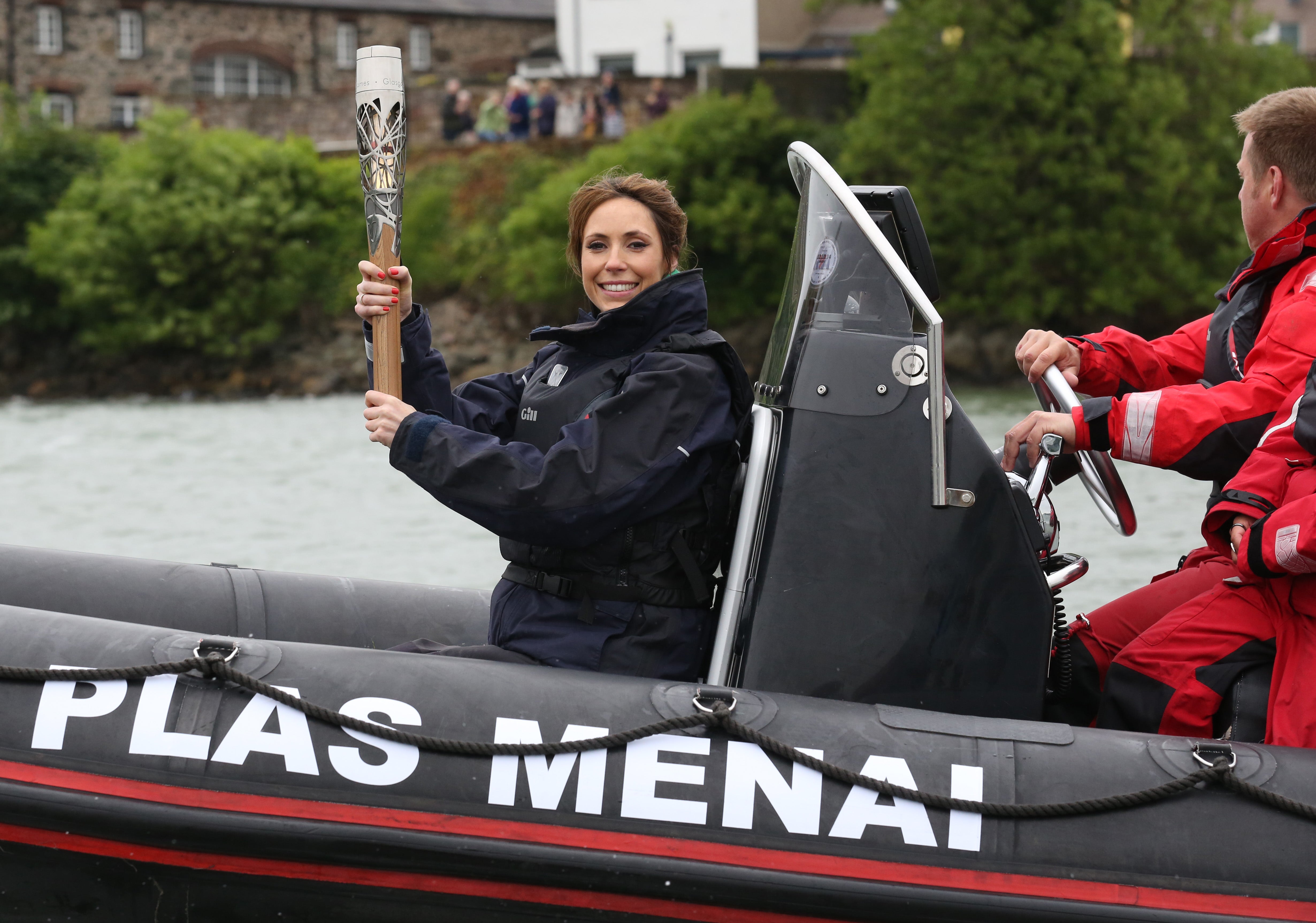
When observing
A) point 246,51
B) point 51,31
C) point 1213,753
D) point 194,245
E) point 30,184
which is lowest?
point 1213,753

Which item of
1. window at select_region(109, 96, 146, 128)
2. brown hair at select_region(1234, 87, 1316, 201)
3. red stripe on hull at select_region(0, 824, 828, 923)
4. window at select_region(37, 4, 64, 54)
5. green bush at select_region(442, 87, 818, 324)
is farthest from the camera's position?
window at select_region(109, 96, 146, 128)

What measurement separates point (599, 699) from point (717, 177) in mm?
20257

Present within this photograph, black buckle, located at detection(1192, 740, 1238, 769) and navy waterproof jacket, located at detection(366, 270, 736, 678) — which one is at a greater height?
navy waterproof jacket, located at detection(366, 270, 736, 678)

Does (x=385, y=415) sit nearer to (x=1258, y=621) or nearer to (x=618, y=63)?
(x=1258, y=621)

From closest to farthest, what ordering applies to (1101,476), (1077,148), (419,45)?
(1101,476) → (1077,148) → (419,45)

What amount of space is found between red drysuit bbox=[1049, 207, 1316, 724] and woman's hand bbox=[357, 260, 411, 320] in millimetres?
1308

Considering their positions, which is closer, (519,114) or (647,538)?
(647,538)

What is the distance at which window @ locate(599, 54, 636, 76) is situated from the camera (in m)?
30.3

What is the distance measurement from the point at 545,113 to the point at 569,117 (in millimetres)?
567

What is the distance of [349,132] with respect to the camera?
88.2 feet

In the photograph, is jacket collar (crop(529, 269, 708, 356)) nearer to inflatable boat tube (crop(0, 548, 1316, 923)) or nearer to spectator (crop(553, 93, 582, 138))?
inflatable boat tube (crop(0, 548, 1316, 923))

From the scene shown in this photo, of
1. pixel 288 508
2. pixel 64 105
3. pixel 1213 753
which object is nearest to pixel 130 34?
pixel 64 105

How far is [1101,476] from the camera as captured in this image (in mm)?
2900

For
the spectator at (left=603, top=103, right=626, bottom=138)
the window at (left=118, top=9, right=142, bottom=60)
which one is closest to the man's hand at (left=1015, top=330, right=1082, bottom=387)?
the spectator at (left=603, top=103, right=626, bottom=138)
